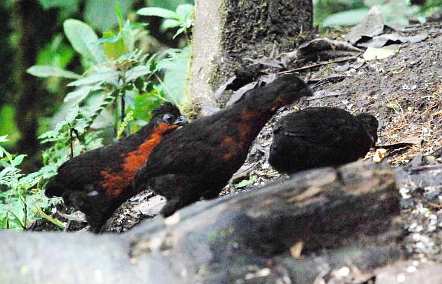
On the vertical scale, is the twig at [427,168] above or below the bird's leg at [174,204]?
below

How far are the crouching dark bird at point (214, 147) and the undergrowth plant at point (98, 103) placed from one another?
1.33m

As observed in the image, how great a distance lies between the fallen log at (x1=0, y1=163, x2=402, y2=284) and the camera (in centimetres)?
241

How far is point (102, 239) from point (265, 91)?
3.03 feet

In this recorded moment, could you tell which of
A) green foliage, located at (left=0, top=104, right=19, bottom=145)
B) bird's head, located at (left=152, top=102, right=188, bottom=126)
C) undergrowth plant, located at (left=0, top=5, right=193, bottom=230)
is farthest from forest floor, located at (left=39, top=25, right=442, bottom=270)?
green foliage, located at (left=0, top=104, right=19, bottom=145)

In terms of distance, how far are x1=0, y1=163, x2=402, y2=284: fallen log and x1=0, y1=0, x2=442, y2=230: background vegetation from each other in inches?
66.0

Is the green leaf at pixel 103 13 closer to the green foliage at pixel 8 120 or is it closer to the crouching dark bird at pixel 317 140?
the green foliage at pixel 8 120

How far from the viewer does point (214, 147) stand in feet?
9.80

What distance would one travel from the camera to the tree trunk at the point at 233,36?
17.0 ft

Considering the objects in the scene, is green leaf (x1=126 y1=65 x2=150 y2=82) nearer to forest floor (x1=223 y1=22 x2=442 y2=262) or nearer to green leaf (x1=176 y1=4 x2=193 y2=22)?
green leaf (x1=176 y1=4 x2=193 y2=22)

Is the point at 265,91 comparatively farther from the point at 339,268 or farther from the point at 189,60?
the point at 189,60

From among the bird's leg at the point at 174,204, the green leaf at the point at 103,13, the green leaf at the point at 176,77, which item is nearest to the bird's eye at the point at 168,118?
the bird's leg at the point at 174,204

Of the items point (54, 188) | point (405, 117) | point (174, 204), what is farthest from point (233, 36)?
point (174, 204)

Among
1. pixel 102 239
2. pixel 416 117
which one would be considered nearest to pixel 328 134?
pixel 102 239

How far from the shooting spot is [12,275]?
2395 mm
